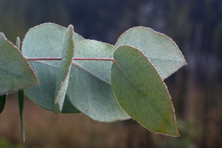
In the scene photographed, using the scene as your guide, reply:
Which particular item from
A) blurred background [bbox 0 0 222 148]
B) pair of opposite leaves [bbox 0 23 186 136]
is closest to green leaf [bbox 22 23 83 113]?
pair of opposite leaves [bbox 0 23 186 136]

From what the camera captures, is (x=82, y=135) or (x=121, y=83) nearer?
(x=121, y=83)

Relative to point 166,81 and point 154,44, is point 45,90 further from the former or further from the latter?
point 166,81

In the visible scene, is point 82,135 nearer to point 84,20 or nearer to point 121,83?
point 84,20

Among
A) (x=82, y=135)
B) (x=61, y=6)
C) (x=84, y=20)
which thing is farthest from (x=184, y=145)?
(x=61, y=6)

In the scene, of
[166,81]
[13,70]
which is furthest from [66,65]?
[166,81]

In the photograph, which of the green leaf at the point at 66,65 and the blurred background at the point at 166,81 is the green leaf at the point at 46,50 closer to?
the green leaf at the point at 66,65

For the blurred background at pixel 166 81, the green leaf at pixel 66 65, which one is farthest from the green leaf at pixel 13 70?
the blurred background at pixel 166 81

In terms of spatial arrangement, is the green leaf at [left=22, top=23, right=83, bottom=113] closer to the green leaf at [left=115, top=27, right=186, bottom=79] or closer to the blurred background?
the green leaf at [left=115, top=27, right=186, bottom=79]
